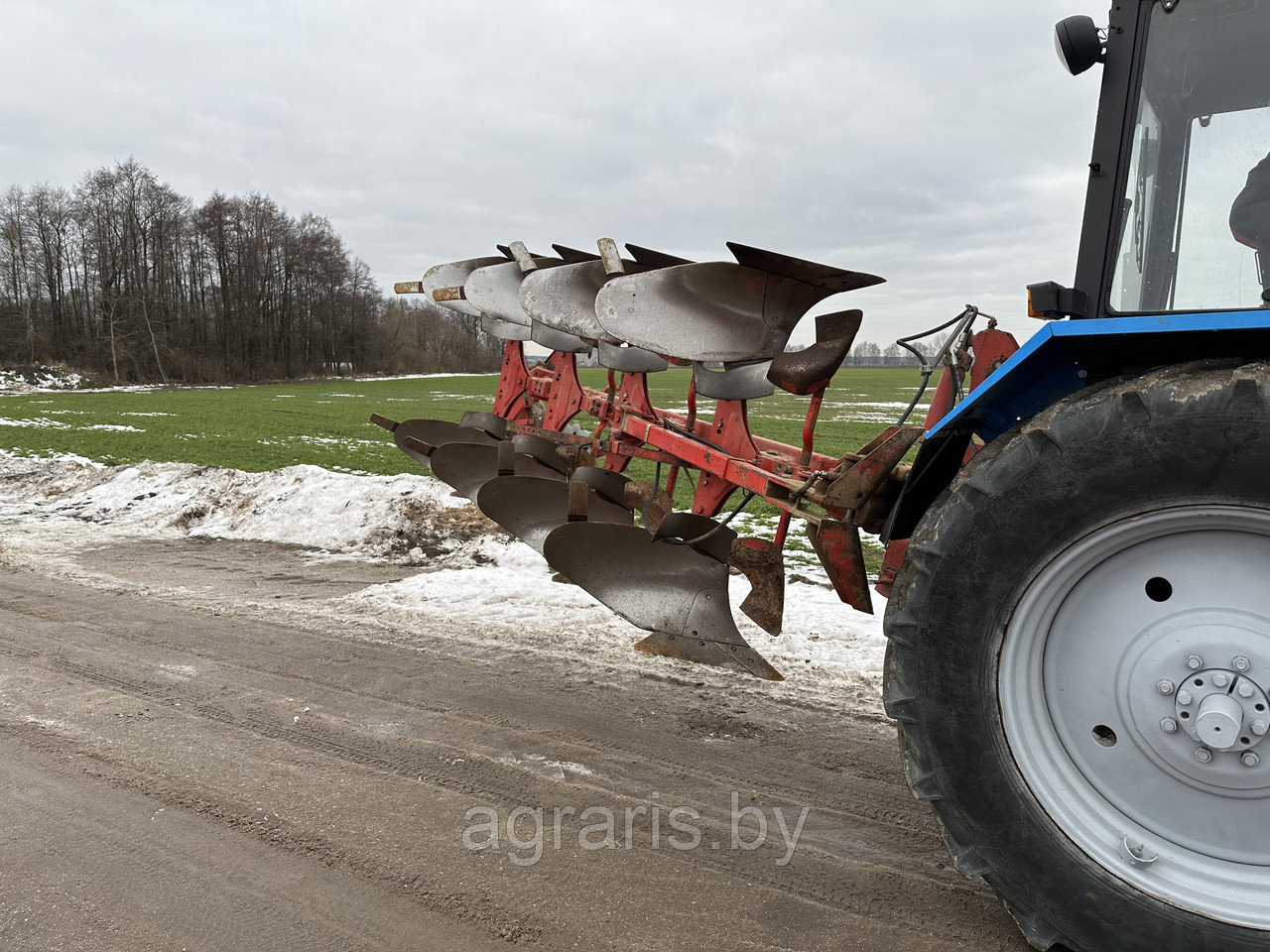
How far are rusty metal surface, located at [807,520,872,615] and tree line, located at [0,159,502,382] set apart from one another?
168ft

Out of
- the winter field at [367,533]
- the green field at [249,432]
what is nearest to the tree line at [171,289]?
the green field at [249,432]

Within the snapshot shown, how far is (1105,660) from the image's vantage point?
1872 millimetres

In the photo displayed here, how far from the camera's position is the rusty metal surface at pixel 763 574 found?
11.1ft

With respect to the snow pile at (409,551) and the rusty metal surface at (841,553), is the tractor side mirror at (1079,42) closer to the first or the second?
the rusty metal surface at (841,553)

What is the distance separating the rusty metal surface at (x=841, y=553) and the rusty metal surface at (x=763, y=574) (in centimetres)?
35

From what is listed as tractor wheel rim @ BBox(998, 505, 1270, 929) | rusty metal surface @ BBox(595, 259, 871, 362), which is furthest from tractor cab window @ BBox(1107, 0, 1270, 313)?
rusty metal surface @ BBox(595, 259, 871, 362)

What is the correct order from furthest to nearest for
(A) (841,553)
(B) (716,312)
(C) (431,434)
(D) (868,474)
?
(C) (431,434), (B) (716,312), (A) (841,553), (D) (868,474)

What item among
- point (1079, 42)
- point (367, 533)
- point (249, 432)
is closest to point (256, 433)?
point (249, 432)

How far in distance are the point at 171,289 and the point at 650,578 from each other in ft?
199

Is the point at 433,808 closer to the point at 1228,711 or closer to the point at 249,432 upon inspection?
the point at 1228,711

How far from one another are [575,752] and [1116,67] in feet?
8.63

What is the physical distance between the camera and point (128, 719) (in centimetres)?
323

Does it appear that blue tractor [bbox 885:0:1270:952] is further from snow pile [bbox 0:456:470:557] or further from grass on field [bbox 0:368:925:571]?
grass on field [bbox 0:368:925:571]

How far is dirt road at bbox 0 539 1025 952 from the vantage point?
2.10 m
